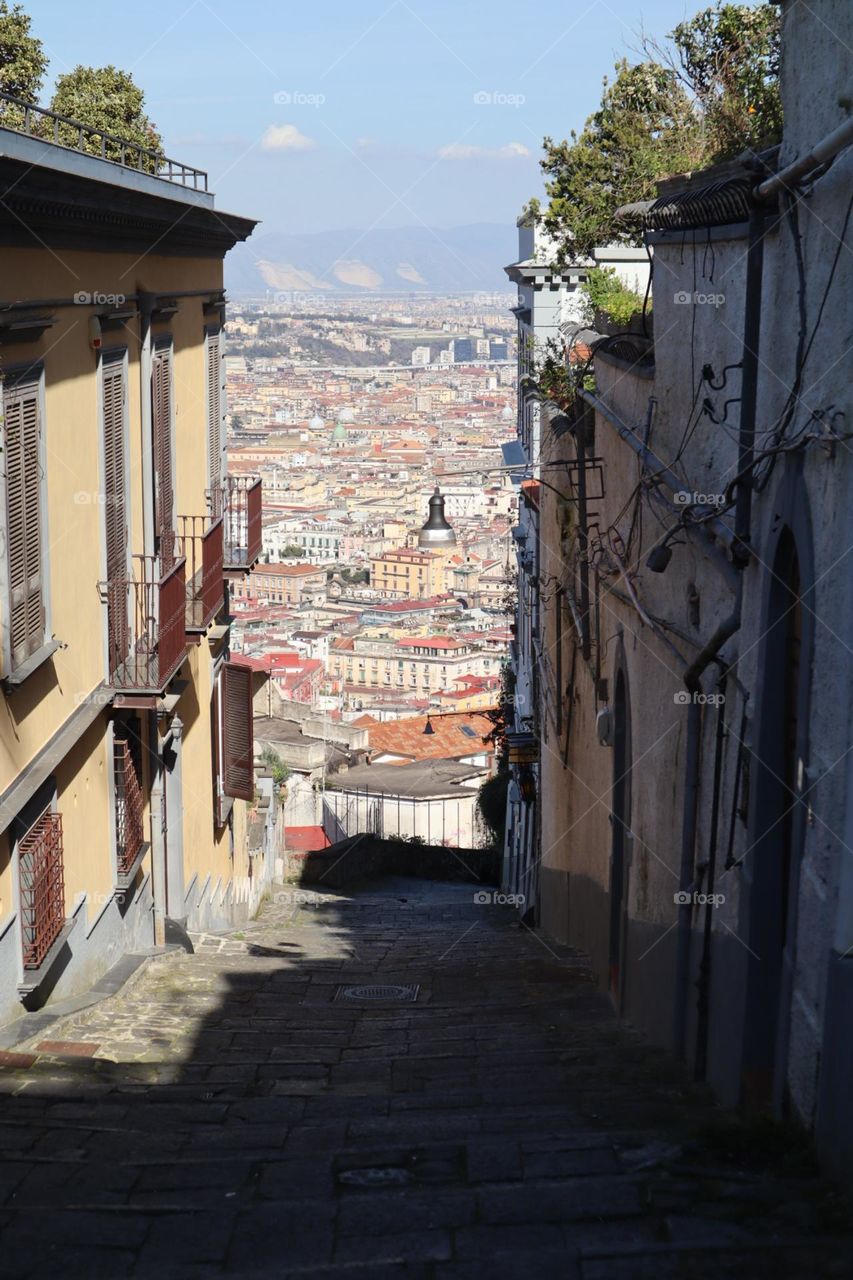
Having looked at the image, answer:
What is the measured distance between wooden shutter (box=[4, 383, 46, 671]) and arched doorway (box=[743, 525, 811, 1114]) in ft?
13.0

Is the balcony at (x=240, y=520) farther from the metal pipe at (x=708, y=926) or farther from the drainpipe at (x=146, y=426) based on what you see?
the metal pipe at (x=708, y=926)

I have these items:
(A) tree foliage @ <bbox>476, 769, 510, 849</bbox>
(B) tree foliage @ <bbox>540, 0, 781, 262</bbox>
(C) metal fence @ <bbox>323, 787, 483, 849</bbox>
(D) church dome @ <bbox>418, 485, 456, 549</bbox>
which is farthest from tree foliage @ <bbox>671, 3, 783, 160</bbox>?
(C) metal fence @ <bbox>323, 787, 483, 849</bbox>

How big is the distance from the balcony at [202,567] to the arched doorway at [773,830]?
23.8 ft

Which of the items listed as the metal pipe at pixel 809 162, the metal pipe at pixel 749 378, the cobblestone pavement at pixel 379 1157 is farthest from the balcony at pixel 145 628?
the metal pipe at pixel 809 162

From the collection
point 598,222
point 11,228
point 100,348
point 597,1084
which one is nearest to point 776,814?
point 597,1084

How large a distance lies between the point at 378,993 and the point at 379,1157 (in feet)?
16.5

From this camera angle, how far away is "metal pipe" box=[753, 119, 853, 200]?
4.61 meters

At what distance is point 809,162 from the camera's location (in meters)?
5.06

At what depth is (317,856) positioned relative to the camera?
22188 mm

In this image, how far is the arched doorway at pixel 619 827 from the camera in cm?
978

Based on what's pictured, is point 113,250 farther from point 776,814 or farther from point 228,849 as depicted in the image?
point 228,849

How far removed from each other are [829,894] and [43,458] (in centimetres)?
518

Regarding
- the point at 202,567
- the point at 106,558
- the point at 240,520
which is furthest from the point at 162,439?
the point at 240,520

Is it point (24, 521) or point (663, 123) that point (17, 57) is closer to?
point (663, 123)
